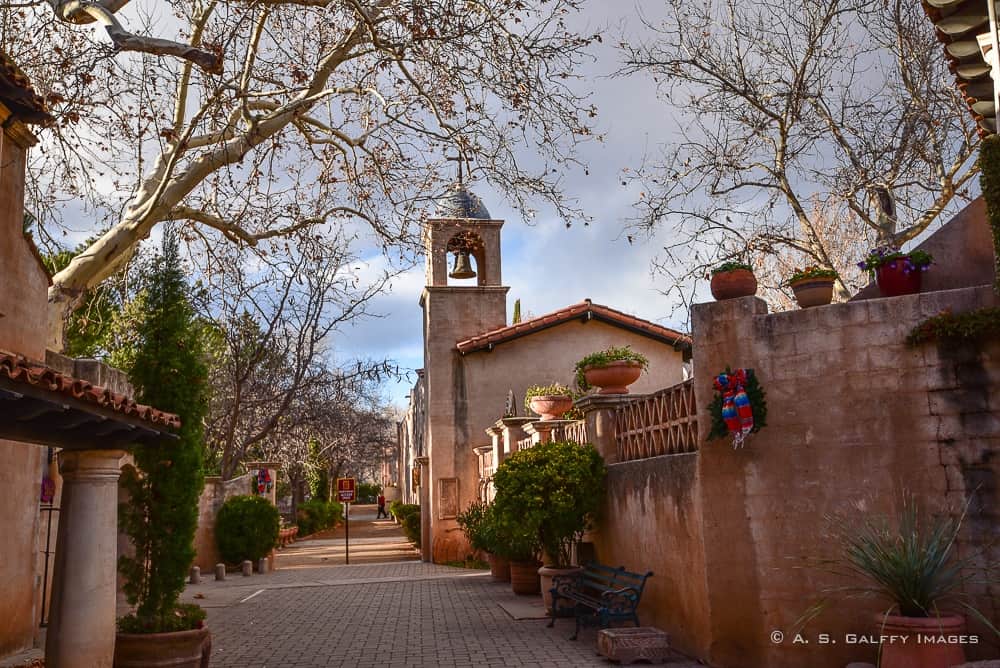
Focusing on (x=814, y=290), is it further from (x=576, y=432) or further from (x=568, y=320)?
(x=568, y=320)

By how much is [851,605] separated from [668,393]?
3101 millimetres

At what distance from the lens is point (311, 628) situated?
12.5 metres

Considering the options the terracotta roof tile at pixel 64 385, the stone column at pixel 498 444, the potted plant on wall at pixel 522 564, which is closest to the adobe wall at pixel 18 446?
the terracotta roof tile at pixel 64 385

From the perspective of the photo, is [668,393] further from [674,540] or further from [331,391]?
[331,391]

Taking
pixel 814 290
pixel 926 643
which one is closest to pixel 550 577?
pixel 814 290

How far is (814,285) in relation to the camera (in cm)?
880

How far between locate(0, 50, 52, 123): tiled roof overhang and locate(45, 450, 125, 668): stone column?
154 inches

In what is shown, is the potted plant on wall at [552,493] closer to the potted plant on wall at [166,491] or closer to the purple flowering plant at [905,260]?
the potted plant on wall at [166,491]

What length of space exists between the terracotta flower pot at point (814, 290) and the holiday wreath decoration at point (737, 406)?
3.40 ft

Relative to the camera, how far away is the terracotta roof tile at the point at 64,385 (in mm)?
5254

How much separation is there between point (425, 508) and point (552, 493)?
13.1 metres

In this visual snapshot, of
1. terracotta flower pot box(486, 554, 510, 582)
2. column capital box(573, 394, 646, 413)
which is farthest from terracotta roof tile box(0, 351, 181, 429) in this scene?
terracotta flower pot box(486, 554, 510, 582)

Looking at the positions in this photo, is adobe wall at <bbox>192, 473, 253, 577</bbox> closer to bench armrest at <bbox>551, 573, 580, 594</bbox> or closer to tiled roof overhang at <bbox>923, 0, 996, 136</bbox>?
bench armrest at <bbox>551, 573, 580, 594</bbox>

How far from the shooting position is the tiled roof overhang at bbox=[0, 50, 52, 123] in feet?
29.8
